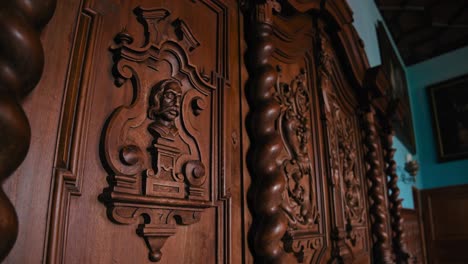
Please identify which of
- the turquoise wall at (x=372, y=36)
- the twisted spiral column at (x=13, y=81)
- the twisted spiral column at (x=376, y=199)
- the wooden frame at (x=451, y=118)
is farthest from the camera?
the wooden frame at (x=451, y=118)

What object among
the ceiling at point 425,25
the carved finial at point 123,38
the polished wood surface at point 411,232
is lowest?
the polished wood surface at point 411,232

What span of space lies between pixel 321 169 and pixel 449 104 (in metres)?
4.78

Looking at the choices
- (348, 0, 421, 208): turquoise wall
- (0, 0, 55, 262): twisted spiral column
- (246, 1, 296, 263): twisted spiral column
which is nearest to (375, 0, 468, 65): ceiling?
(348, 0, 421, 208): turquoise wall

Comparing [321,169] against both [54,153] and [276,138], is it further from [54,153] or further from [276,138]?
[54,153]

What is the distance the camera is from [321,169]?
134 centimetres

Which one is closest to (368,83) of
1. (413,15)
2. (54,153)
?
(54,153)

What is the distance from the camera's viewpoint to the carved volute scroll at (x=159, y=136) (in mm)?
617

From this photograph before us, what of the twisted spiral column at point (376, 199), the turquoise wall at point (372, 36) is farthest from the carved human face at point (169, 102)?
the turquoise wall at point (372, 36)

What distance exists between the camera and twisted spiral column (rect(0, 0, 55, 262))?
383 mm

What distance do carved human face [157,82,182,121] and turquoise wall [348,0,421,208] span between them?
2.59 m

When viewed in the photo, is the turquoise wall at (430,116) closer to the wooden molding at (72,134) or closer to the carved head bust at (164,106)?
the carved head bust at (164,106)

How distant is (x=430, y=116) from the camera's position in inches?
204

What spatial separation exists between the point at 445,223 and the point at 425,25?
3000 mm

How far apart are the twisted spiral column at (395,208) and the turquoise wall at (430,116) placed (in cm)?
316
